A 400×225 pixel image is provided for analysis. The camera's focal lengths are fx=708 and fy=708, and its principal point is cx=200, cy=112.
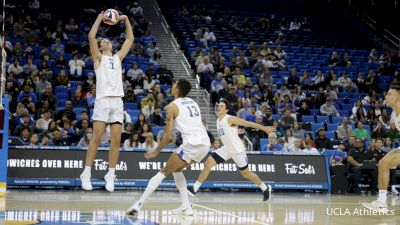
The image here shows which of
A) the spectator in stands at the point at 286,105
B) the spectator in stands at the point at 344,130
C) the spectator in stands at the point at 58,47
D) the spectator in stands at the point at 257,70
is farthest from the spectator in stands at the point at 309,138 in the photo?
the spectator in stands at the point at 58,47

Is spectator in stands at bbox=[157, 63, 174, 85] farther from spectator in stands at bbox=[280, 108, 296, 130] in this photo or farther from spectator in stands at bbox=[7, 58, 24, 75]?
spectator in stands at bbox=[7, 58, 24, 75]

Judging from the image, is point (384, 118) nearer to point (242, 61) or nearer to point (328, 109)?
point (328, 109)

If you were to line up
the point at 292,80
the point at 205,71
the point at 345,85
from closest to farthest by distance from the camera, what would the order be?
the point at 205,71
the point at 292,80
the point at 345,85

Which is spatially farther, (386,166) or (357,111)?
(357,111)

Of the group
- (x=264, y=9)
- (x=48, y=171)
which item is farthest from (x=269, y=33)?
(x=48, y=171)

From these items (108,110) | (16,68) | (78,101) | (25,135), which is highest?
(16,68)

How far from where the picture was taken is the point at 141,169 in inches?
700

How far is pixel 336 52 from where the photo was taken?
28.1 meters

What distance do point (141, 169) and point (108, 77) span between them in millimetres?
→ 7389

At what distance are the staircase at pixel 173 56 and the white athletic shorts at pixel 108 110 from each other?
35.6 feet

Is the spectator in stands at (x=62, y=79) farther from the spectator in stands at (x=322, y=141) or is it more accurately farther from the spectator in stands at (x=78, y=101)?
the spectator in stands at (x=322, y=141)

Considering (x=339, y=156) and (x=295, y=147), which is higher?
(x=295, y=147)

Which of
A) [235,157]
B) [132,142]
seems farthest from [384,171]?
[132,142]

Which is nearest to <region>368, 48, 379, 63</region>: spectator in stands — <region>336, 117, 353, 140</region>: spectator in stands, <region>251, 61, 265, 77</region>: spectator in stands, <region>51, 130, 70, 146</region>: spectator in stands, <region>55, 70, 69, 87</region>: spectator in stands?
<region>251, 61, 265, 77</region>: spectator in stands
